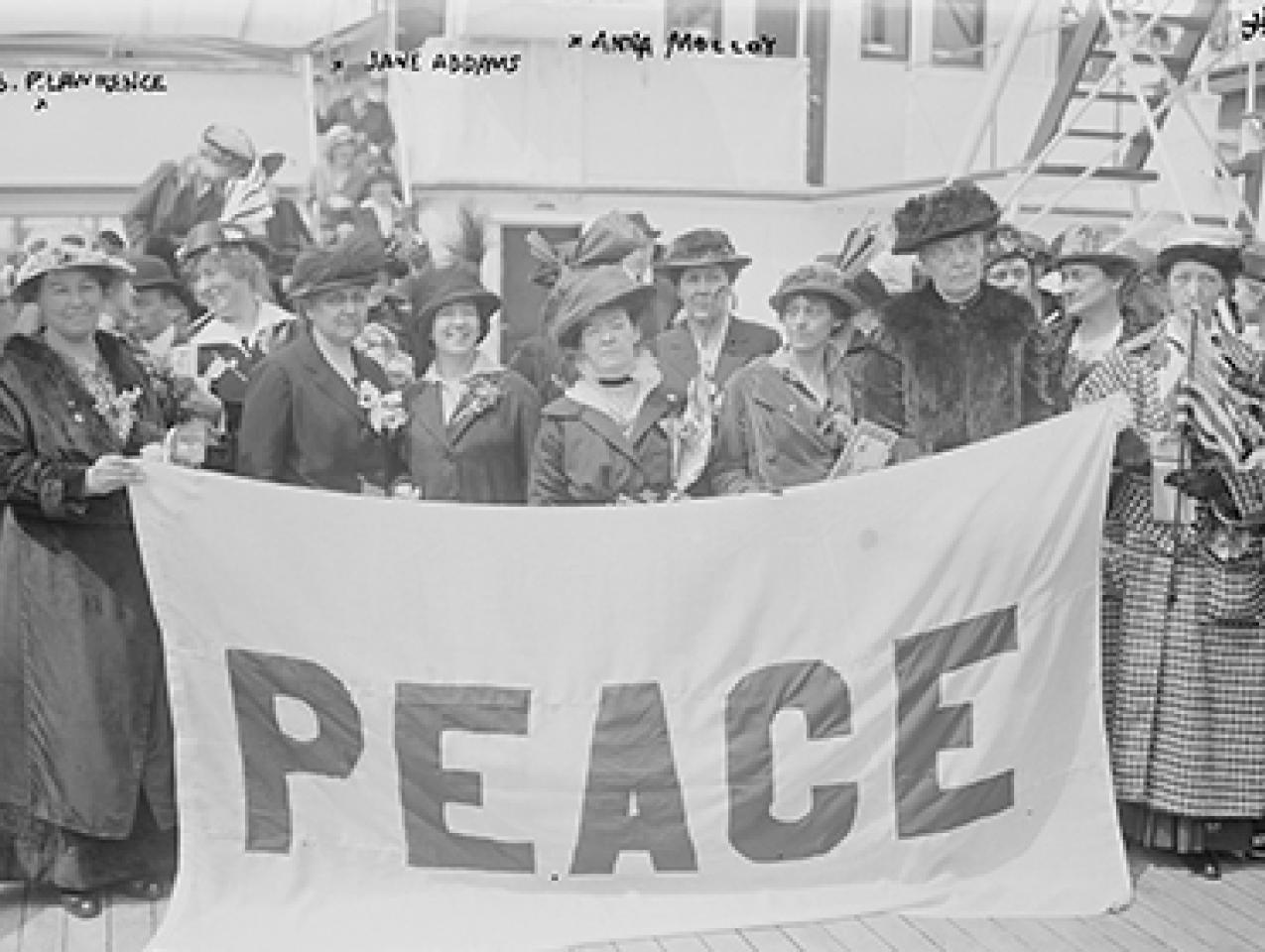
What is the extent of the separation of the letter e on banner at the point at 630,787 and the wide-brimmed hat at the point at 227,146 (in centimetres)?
209

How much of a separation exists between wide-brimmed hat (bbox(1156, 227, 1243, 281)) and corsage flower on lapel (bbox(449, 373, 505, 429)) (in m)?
1.80

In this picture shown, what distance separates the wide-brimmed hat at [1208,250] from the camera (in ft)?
13.5

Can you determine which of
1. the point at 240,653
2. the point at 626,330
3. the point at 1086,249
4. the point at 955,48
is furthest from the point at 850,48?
the point at 240,653

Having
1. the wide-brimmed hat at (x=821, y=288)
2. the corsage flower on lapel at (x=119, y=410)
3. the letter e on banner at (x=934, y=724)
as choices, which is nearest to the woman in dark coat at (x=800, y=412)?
the wide-brimmed hat at (x=821, y=288)

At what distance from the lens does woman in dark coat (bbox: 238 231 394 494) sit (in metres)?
3.89

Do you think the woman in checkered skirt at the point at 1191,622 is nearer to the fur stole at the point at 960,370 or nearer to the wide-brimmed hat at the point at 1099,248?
the fur stole at the point at 960,370

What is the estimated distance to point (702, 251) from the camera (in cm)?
505

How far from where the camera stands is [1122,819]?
424 cm

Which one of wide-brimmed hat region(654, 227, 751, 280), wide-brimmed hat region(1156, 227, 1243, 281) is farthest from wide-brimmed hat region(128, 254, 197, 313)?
wide-brimmed hat region(1156, 227, 1243, 281)

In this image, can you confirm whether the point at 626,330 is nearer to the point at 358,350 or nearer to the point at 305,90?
the point at 358,350

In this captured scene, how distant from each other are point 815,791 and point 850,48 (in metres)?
2.53

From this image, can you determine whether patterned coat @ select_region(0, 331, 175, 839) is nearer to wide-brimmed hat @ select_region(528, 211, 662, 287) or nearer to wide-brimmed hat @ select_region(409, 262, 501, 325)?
wide-brimmed hat @ select_region(409, 262, 501, 325)

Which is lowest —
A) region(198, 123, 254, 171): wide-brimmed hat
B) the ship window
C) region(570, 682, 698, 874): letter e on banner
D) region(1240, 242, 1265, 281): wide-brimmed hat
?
region(570, 682, 698, 874): letter e on banner

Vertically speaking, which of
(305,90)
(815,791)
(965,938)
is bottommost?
(965,938)
